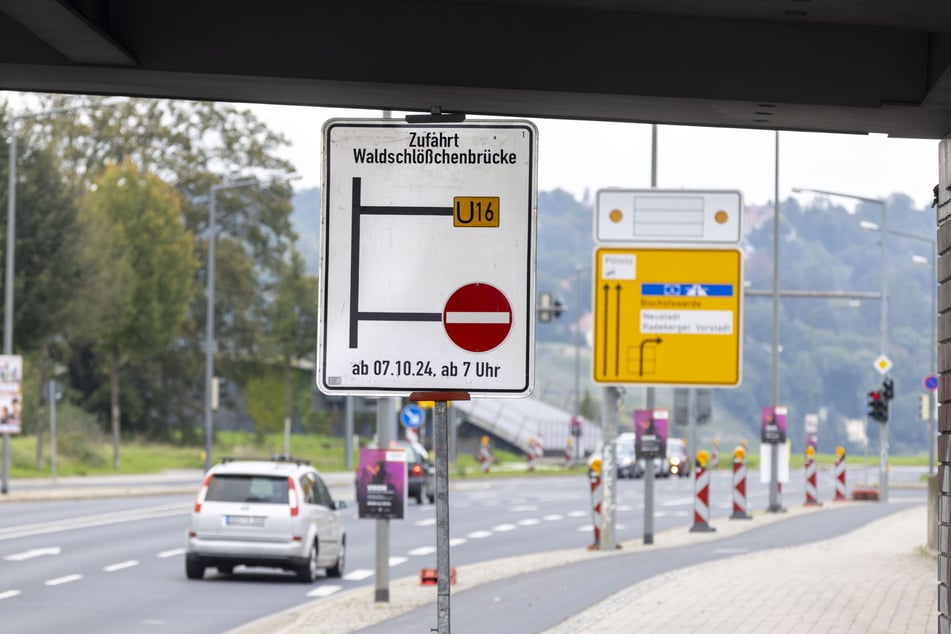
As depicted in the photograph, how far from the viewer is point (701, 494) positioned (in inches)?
1305

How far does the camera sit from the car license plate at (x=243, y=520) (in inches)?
921

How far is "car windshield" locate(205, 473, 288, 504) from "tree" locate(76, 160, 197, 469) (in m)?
41.4

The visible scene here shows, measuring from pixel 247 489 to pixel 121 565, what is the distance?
8.93 feet

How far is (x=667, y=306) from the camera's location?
23.2 meters

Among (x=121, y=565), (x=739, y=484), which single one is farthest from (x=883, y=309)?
(x=121, y=565)

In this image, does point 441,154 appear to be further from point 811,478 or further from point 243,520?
point 811,478

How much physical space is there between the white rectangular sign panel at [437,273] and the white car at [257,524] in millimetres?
17020

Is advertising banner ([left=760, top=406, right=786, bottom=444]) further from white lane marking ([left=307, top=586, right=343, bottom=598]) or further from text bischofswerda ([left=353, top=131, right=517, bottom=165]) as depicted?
text bischofswerda ([left=353, top=131, right=517, bottom=165])

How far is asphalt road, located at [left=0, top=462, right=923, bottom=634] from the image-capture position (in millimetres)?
19109

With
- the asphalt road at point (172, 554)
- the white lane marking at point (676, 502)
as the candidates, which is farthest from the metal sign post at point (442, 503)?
the white lane marking at point (676, 502)

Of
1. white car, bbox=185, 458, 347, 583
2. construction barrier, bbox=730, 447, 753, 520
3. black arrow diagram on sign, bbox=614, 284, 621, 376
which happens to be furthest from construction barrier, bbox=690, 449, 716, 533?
white car, bbox=185, 458, 347, 583

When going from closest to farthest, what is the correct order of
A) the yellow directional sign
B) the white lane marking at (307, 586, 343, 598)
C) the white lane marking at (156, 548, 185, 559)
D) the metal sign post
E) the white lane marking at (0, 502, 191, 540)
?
the metal sign post, the white lane marking at (307, 586, 343, 598), the yellow directional sign, the white lane marking at (156, 548, 185, 559), the white lane marking at (0, 502, 191, 540)

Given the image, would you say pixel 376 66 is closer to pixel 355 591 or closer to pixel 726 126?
pixel 726 126

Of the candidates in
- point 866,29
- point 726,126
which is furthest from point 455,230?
point 726,126
